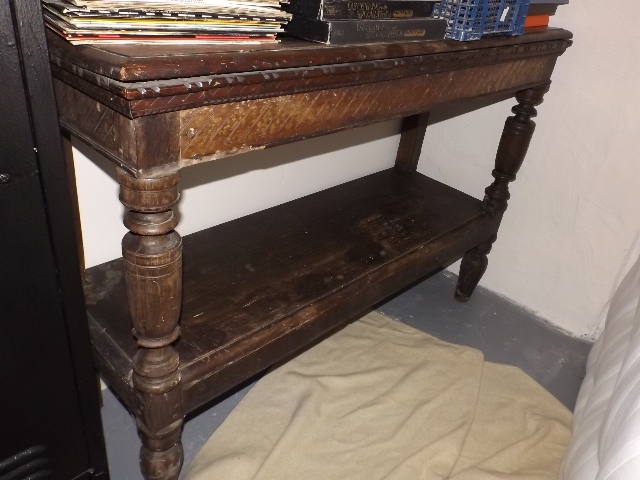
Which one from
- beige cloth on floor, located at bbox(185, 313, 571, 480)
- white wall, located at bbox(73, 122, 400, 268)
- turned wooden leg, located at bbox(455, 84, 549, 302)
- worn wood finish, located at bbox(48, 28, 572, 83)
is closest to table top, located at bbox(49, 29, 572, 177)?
worn wood finish, located at bbox(48, 28, 572, 83)

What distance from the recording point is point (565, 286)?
168 cm

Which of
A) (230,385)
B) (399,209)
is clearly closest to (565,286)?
(399,209)

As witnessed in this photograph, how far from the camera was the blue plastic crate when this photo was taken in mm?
970

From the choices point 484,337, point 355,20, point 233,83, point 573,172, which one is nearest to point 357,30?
point 355,20

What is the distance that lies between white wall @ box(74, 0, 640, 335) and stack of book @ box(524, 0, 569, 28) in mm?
129

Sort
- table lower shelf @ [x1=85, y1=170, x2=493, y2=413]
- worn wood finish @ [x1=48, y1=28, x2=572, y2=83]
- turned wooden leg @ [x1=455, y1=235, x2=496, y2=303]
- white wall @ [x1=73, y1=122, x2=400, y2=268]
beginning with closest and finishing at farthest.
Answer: worn wood finish @ [x1=48, y1=28, x2=572, y2=83] < table lower shelf @ [x1=85, y1=170, x2=493, y2=413] < white wall @ [x1=73, y1=122, x2=400, y2=268] < turned wooden leg @ [x1=455, y1=235, x2=496, y2=303]

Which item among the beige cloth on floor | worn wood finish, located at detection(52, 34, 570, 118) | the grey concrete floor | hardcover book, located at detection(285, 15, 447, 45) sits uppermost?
hardcover book, located at detection(285, 15, 447, 45)

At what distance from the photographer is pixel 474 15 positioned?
0.98 metres

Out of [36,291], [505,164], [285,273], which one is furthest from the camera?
[505,164]

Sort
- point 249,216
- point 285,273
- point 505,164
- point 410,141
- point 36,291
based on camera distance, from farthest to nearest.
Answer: point 410,141 < point 505,164 < point 249,216 < point 285,273 < point 36,291

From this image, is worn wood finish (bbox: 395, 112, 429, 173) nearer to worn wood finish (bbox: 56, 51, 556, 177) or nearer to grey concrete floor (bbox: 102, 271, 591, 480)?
grey concrete floor (bbox: 102, 271, 591, 480)

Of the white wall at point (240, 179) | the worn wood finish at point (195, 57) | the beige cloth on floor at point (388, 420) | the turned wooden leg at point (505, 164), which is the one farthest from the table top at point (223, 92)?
the beige cloth on floor at point (388, 420)

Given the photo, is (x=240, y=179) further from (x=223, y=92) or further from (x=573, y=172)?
(x=573, y=172)

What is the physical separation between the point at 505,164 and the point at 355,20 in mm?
875
